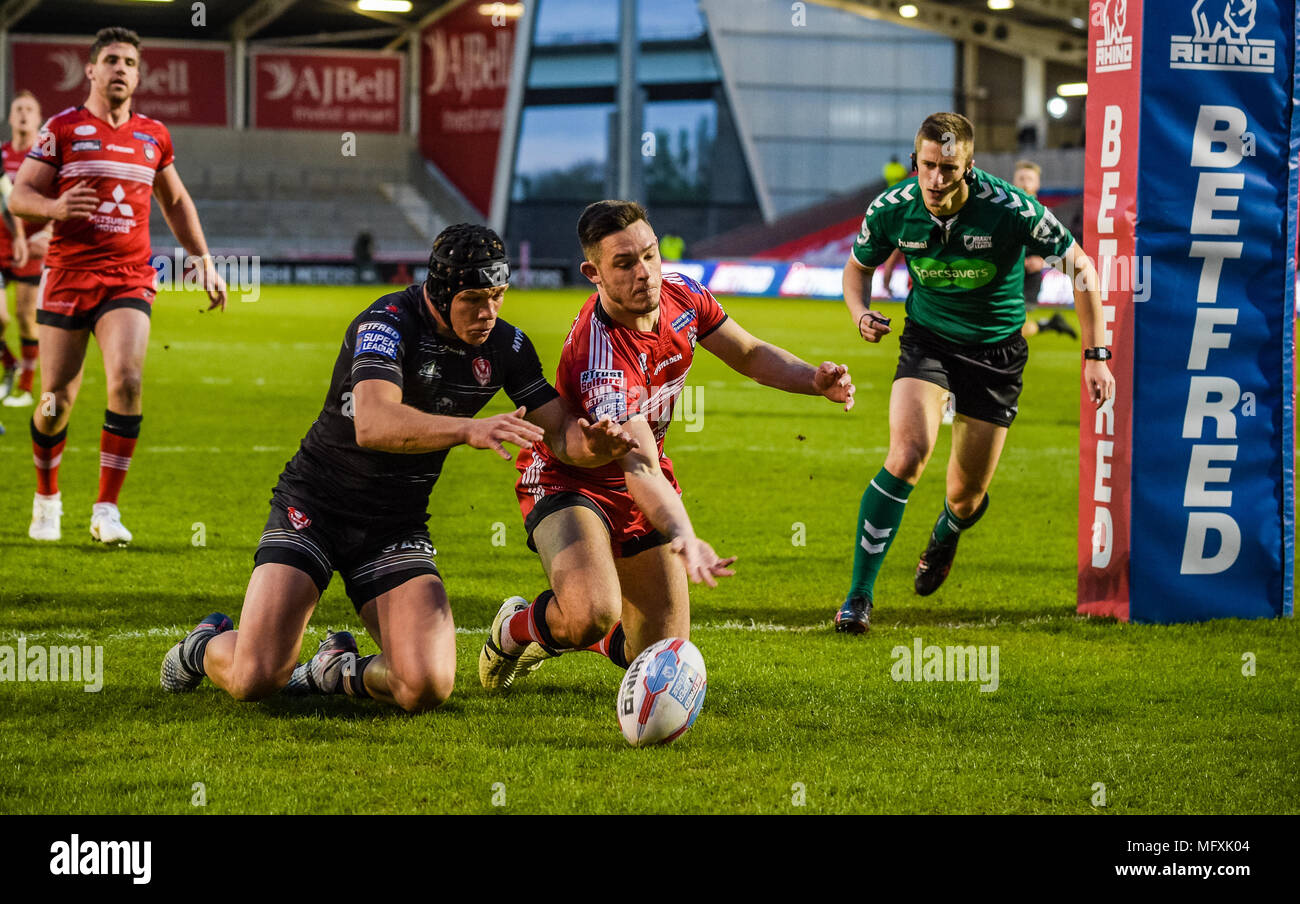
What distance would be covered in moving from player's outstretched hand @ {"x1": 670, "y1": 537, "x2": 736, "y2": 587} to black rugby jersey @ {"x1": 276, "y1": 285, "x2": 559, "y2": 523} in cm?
97

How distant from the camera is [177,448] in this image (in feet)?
39.8

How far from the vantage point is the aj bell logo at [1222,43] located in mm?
6301

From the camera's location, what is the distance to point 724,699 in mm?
5340

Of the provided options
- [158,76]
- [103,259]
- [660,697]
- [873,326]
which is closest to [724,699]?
[660,697]

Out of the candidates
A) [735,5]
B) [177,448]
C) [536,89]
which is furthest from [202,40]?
[177,448]

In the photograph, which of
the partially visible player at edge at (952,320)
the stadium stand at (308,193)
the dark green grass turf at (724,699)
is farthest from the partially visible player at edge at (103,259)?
the stadium stand at (308,193)

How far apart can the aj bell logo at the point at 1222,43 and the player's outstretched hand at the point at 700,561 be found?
3514mm

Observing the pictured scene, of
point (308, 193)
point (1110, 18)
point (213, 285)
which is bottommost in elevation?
point (213, 285)

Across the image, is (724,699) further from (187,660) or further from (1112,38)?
(1112,38)

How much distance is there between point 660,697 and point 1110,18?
376cm

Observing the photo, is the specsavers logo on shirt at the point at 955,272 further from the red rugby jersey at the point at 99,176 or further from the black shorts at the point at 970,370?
the red rugby jersey at the point at 99,176

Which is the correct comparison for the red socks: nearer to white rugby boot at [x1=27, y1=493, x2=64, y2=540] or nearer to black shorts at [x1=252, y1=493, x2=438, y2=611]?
white rugby boot at [x1=27, y1=493, x2=64, y2=540]

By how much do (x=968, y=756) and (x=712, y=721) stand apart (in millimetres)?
883
